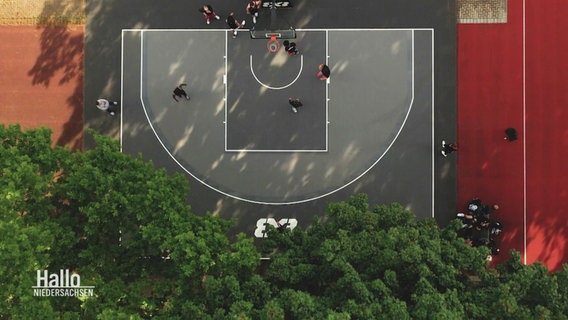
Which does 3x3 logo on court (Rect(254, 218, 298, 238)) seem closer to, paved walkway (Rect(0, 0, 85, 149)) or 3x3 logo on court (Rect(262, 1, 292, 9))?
paved walkway (Rect(0, 0, 85, 149))

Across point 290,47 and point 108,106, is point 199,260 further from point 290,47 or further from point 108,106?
point 290,47

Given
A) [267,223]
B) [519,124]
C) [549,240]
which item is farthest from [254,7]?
[549,240]

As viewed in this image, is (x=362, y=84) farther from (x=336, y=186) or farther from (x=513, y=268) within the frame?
(x=513, y=268)

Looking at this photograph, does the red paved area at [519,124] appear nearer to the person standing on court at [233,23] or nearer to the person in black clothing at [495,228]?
the person in black clothing at [495,228]

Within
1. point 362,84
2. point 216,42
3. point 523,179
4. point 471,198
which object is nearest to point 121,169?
point 216,42

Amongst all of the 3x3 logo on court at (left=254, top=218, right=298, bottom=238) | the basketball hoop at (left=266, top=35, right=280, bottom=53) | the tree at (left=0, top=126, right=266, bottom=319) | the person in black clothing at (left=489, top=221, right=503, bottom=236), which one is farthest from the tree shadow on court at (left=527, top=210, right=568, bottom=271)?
the basketball hoop at (left=266, top=35, right=280, bottom=53)

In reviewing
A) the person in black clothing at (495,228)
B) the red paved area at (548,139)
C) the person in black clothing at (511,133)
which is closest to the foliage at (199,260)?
the person in black clothing at (495,228)
